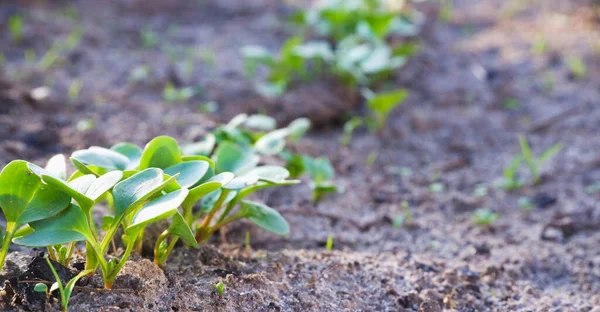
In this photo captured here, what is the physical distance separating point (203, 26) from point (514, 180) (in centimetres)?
297

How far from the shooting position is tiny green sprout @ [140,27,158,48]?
4.28 m

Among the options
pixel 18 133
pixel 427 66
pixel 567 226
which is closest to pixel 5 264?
pixel 18 133

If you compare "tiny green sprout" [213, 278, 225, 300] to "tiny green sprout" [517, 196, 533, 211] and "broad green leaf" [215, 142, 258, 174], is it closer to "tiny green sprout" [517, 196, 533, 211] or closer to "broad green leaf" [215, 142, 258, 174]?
"broad green leaf" [215, 142, 258, 174]

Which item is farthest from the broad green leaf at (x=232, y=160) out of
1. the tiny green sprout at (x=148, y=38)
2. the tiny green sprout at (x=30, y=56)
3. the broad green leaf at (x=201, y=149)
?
the tiny green sprout at (x=148, y=38)

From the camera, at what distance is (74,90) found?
333cm

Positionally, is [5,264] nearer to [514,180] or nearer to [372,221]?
[372,221]

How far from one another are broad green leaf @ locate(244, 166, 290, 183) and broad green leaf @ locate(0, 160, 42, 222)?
55 cm

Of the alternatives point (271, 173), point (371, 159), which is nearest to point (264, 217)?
point (271, 173)

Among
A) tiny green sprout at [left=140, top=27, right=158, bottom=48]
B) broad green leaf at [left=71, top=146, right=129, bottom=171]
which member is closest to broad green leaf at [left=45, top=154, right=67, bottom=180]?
broad green leaf at [left=71, top=146, right=129, bottom=171]

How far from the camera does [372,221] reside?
243 cm

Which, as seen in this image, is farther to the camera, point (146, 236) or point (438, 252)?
point (438, 252)

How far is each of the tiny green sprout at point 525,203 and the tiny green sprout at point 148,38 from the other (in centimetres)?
275

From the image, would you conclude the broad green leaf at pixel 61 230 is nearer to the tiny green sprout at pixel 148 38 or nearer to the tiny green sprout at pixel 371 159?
the tiny green sprout at pixel 371 159

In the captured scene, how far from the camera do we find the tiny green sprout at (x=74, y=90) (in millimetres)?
3281
